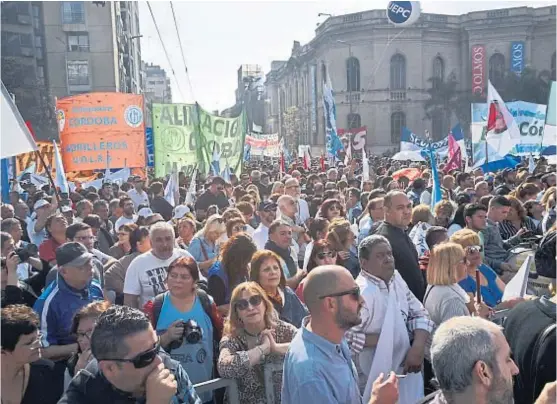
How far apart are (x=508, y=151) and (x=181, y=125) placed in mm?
7179

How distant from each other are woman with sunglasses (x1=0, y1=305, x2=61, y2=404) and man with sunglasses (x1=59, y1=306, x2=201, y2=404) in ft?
1.89

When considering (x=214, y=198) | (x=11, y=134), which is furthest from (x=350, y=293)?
(x=214, y=198)

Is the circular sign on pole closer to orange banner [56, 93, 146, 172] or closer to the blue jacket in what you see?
orange banner [56, 93, 146, 172]

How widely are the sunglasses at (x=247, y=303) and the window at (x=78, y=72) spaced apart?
50541 mm

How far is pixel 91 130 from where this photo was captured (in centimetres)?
1031

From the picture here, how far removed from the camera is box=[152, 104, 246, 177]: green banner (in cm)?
1091

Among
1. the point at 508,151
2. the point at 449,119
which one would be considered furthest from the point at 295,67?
the point at 508,151

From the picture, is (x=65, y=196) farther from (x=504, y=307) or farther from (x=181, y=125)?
(x=504, y=307)

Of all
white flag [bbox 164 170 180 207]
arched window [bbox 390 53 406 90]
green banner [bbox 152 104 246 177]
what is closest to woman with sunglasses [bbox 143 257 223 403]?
white flag [bbox 164 170 180 207]

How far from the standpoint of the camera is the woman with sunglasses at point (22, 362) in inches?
115

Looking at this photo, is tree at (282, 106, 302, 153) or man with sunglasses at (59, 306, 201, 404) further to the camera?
tree at (282, 106, 302, 153)

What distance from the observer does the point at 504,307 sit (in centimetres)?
419

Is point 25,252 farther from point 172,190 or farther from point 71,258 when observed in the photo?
point 172,190

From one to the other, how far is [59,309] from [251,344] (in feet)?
4.56
